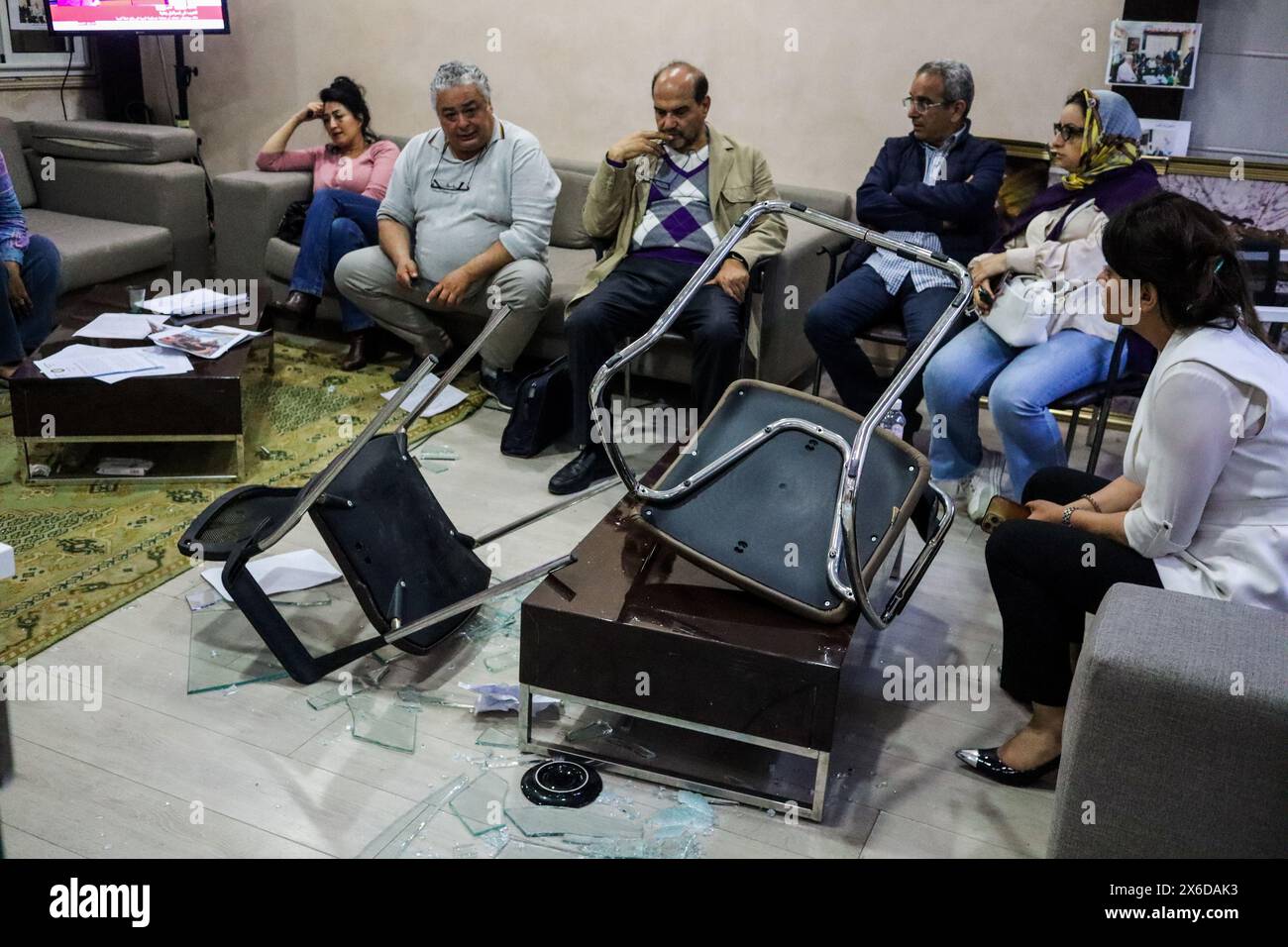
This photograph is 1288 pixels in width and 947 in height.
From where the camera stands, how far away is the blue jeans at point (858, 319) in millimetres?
3334

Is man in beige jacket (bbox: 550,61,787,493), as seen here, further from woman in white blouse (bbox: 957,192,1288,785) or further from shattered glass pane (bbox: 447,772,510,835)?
woman in white blouse (bbox: 957,192,1288,785)

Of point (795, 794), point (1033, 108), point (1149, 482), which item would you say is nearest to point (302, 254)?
point (1033, 108)

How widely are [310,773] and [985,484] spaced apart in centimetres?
206

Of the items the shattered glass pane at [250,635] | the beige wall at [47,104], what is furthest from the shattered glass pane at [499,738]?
the beige wall at [47,104]

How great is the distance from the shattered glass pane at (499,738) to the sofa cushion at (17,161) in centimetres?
343

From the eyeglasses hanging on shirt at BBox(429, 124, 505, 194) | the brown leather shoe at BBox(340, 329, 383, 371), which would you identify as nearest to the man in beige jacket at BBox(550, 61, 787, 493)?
the eyeglasses hanging on shirt at BBox(429, 124, 505, 194)

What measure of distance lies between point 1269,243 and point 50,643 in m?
3.15

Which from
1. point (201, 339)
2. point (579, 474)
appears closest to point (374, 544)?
point (579, 474)

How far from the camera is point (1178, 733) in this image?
1.50 m

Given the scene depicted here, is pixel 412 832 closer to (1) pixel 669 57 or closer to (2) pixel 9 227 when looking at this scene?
(2) pixel 9 227

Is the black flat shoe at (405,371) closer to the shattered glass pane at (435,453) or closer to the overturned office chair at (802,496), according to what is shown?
the shattered glass pane at (435,453)

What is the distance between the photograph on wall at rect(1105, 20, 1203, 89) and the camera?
349 centimetres

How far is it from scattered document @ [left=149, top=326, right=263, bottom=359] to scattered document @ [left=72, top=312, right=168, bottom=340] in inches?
1.8
